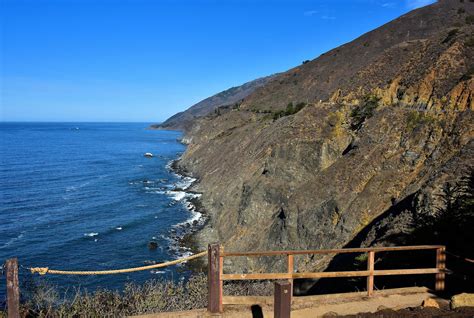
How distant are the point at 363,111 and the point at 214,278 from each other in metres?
28.3

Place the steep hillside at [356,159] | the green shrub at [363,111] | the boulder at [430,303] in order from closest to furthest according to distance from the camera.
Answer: the boulder at [430,303], the steep hillside at [356,159], the green shrub at [363,111]

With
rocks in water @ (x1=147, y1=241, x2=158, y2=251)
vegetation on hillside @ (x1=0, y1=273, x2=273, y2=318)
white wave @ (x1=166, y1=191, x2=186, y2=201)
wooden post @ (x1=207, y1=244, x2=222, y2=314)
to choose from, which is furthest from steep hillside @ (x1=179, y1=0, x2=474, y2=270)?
wooden post @ (x1=207, y1=244, x2=222, y2=314)

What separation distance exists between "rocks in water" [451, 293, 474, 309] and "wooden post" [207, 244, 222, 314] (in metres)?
4.82

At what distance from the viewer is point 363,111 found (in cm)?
3291

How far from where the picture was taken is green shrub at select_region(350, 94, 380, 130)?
32250 mm

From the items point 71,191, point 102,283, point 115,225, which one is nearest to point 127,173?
point 71,191

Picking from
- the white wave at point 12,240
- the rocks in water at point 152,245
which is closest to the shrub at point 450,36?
the rocks in water at point 152,245

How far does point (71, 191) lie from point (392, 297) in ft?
178

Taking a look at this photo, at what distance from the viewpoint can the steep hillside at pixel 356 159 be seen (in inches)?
883

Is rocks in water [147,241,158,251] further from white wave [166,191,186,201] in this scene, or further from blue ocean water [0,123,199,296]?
white wave [166,191,186,201]

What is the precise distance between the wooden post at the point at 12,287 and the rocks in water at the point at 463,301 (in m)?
8.44

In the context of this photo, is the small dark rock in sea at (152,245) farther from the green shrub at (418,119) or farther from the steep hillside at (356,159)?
the green shrub at (418,119)

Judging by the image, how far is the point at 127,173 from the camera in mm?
71938

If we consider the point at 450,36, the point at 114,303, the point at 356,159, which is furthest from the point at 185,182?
the point at 114,303
